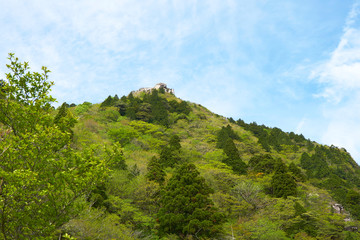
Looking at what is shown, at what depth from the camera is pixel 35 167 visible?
5.97m

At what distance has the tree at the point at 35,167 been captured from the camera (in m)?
5.38

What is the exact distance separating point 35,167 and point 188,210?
14.9 metres

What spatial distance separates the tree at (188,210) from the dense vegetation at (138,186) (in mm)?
81

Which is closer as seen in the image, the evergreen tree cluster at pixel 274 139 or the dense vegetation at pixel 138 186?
the dense vegetation at pixel 138 186

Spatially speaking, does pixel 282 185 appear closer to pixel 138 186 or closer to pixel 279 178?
pixel 279 178

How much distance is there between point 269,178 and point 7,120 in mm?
28807

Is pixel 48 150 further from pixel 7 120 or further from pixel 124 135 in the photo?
pixel 124 135

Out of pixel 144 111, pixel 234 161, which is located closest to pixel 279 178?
pixel 234 161

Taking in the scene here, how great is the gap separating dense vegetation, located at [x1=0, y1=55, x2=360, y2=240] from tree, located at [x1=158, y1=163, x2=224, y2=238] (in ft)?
0.27

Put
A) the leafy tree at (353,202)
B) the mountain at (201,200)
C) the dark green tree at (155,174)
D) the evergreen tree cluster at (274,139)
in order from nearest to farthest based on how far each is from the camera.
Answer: the mountain at (201,200) < the dark green tree at (155,174) < the leafy tree at (353,202) < the evergreen tree cluster at (274,139)

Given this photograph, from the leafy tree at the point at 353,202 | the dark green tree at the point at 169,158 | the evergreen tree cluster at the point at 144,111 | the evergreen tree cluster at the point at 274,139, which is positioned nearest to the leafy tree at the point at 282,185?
the leafy tree at the point at 353,202

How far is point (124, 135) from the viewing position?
37781mm

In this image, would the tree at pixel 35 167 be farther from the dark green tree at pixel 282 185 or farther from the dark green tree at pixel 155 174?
the dark green tree at pixel 282 185

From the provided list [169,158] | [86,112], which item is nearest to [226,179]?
[169,158]
